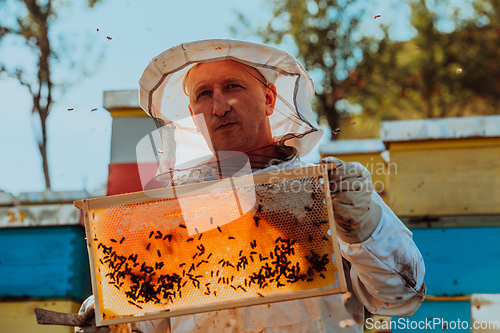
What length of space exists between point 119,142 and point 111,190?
19.6 inches

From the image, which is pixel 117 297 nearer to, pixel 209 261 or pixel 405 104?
pixel 209 261

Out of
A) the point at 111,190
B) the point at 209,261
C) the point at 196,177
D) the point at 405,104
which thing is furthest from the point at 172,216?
the point at 405,104

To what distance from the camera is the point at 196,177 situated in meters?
2.20

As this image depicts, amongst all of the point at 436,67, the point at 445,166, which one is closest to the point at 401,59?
the point at 436,67

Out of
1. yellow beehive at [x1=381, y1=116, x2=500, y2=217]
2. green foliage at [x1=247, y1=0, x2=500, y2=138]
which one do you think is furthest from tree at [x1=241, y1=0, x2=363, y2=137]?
yellow beehive at [x1=381, y1=116, x2=500, y2=217]

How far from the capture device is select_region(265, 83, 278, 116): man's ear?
2369 millimetres

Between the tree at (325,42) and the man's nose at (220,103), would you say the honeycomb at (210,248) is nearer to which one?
the man's nose at (220,103)

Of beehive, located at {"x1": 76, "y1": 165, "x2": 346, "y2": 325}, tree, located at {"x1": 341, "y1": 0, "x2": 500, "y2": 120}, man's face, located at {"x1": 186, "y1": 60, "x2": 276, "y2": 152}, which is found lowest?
beehive, located at {"x1": 76, "y1": 165, "x2": 346, "y2": 325}

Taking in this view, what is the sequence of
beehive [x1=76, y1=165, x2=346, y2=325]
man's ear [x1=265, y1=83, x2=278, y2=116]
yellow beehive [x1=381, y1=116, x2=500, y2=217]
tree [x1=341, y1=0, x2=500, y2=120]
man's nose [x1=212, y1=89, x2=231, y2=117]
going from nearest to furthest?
beehive [x1=76, y1=165, x2=346, y2=325], man's nose [x1=212, y1=89, x2=231, y2=117], man's ear [x1=265, y1=83, x2=278, y2=116], yellow beehive [x1=381, y1=116, x2=500, y2=217], tree [x1=341, y1=0, x2=500, y2=120]

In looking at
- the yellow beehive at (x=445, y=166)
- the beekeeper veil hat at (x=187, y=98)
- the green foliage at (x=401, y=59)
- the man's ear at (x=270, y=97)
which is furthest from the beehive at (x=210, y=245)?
the green foliage at (x=401, y=59)

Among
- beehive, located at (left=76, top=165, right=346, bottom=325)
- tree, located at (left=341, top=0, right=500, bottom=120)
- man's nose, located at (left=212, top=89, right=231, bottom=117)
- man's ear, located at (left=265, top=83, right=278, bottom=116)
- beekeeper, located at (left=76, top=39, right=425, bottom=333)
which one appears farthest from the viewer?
tree, located at (left=341, top=0, right=500, bottom=120)

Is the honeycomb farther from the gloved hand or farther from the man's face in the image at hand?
the man's face

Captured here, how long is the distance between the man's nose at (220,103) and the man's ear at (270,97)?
1.05 ft

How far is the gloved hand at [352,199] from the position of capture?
63.3 inches
